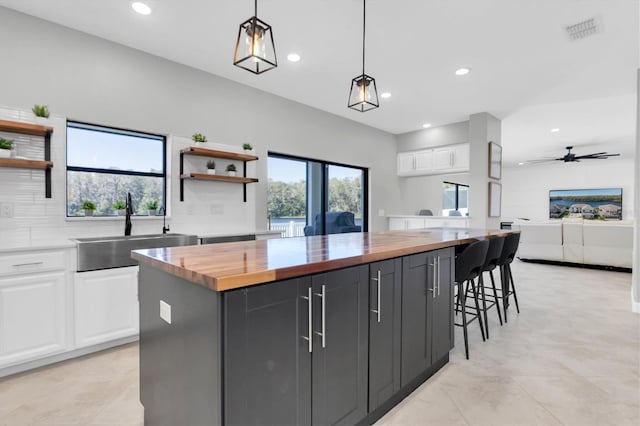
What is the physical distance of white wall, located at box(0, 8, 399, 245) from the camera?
2.72 m

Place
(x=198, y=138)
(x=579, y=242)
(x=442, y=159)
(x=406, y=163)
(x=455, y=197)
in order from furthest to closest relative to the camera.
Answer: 1. (x=455, y=197)
2. (x=406, y=163)
3. (x=579, y=242)
4. (x=442, y=159)
5. (x=198, y=138)

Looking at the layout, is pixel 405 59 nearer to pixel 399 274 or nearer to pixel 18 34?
pixel 399 274

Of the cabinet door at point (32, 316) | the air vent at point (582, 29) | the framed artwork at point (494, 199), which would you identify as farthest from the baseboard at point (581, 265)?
the cabinet door at point (32, 316)

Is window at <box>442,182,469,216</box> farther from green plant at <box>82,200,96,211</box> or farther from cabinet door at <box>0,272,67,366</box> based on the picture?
cabinet door at <box>0,272,67,366</box>

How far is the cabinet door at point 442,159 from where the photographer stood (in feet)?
19.8

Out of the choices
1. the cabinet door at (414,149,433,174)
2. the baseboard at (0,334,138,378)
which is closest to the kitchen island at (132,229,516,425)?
the baseboard at (0,334,138,378)

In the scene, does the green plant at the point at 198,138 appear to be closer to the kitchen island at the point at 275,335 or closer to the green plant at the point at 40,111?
the green plant at the point at 40,111

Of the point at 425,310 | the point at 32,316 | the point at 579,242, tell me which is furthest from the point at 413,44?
the point at 579,242

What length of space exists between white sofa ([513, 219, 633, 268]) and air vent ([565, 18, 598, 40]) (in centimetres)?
452

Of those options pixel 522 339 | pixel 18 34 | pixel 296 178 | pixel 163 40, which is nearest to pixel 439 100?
pixel 296 178

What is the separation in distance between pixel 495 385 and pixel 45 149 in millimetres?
3958

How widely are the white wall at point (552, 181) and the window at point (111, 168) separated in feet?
41.1

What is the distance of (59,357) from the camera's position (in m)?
2.51

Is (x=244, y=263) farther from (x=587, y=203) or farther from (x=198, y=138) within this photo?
(x=587, y=203)
